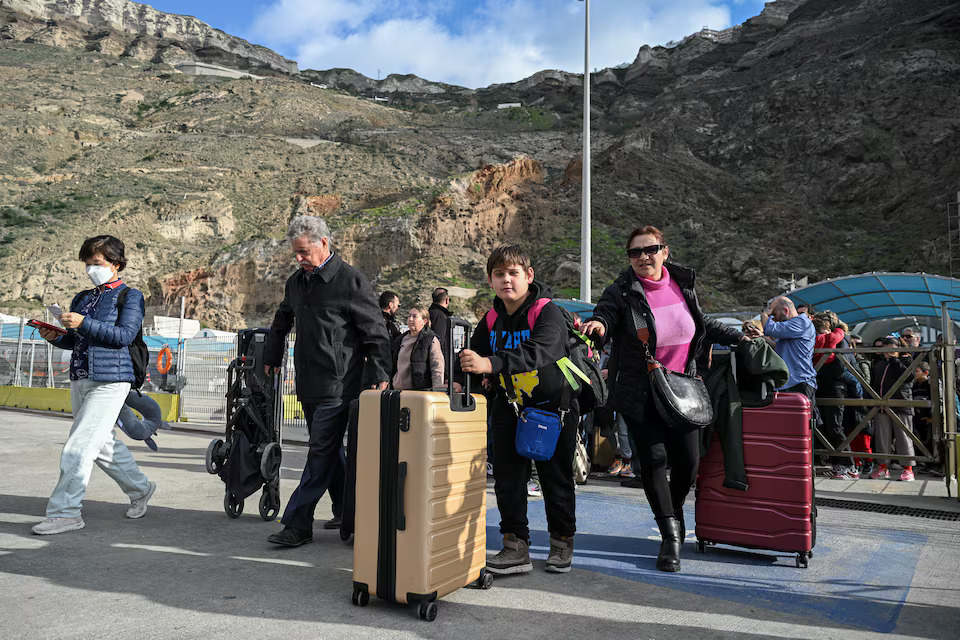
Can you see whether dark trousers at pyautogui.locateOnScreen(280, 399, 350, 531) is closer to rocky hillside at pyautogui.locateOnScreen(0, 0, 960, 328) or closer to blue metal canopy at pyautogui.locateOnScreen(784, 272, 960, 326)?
blue metal canopy at pyautogui.locateOnScreen(784, 272, 960, 326)

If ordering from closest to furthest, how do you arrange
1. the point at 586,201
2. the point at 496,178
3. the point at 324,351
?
the point at 324,351 < the point at 586,201 < the point at 496,178

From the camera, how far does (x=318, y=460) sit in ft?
13.7

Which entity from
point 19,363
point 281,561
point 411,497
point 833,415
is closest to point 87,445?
point 281,561

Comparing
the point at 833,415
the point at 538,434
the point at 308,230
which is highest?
the point at 308,230

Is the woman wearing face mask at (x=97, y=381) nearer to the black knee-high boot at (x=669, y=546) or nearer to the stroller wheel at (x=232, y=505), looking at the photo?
the stroller wheel at (x=232, y=505)

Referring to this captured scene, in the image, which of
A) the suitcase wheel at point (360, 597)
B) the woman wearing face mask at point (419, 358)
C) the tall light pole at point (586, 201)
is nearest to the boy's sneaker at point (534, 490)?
the woman wearing face mask at point (419, 358)

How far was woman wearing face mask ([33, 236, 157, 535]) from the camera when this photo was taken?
4379 millimetres

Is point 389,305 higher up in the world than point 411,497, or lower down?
higher up

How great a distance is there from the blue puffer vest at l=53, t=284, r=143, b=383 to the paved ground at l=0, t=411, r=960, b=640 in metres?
1.06

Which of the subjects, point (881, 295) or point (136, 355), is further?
point (881, 295)

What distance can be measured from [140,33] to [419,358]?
480ft

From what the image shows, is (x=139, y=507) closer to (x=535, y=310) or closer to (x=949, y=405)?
(x=535, y=310)

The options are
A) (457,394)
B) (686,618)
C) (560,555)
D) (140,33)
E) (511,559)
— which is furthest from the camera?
(140,33)

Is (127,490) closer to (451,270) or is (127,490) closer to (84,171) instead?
(451,270)
